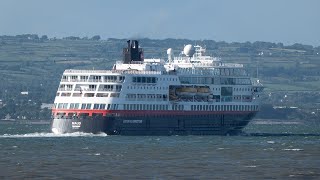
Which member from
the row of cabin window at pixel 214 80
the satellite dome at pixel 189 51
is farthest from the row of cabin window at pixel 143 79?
the satellite dome at pixel 189 51

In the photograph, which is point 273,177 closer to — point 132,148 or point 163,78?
point 132,148

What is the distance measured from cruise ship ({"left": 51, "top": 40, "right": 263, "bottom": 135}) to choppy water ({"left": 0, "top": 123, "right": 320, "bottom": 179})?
7.12 feet

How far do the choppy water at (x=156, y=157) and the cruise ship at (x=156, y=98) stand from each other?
7.12 feet

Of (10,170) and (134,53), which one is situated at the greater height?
(134,53)

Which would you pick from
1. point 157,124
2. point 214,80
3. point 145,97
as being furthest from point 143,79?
Answer: point 214,80

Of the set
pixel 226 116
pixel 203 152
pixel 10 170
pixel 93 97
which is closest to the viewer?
pixel 10 170

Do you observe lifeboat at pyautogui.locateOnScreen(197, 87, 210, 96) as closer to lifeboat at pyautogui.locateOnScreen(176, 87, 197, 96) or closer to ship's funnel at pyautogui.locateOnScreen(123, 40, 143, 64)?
lifeboat at pyautogui.locateOnScreen(176, 87, 197, 96)

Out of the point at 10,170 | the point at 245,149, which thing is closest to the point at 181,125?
the point at 245,149

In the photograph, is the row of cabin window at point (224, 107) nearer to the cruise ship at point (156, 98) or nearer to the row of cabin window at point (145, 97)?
the cruise ship at point (156, 98)

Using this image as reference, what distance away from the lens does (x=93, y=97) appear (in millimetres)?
143750

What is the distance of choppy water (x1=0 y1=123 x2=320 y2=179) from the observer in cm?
9431

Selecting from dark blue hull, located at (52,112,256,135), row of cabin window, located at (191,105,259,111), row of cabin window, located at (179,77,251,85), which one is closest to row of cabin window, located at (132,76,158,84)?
dark blue hull, located at (52,112,256,135)

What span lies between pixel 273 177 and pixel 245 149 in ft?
103

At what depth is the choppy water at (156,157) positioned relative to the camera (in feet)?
309
